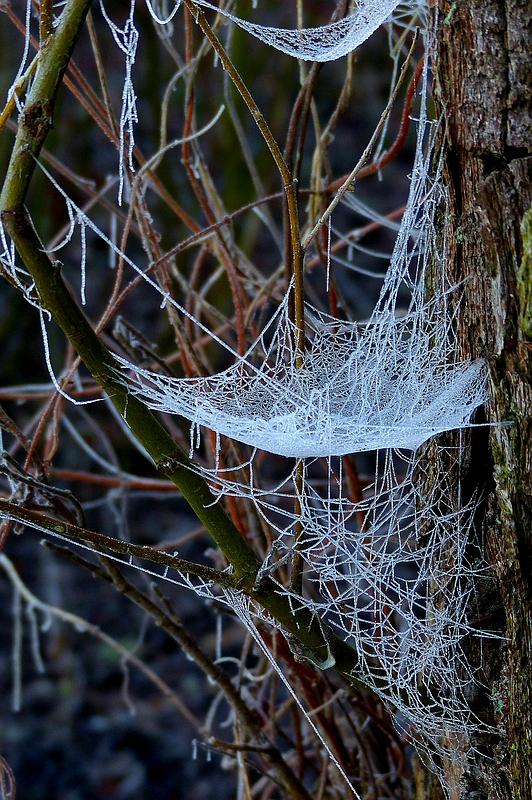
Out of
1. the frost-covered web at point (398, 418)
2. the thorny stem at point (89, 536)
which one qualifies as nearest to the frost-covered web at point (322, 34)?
the frost-covered web at point (398, 418)

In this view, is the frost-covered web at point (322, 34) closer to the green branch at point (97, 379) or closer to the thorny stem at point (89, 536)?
the green branch at point (97, 379)

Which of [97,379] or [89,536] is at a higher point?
[97,379]

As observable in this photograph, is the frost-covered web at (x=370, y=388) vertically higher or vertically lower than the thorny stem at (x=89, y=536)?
higher

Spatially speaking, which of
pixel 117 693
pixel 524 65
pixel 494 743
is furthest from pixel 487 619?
pixel 117 693

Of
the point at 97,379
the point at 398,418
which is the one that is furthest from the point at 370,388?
the point at 97,379

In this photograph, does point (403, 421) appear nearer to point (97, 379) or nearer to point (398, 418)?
point (398, 418)

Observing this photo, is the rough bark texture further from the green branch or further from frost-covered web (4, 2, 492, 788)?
the green branch

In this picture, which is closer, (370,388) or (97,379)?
(97,379)

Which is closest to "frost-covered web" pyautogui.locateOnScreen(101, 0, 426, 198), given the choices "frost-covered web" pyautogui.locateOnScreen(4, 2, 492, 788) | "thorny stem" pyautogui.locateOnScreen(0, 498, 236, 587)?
"frost-covered web" pyautogui.locateOnScreen(4, 2, 492, 788)

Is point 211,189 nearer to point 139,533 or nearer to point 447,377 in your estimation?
point 447,377
